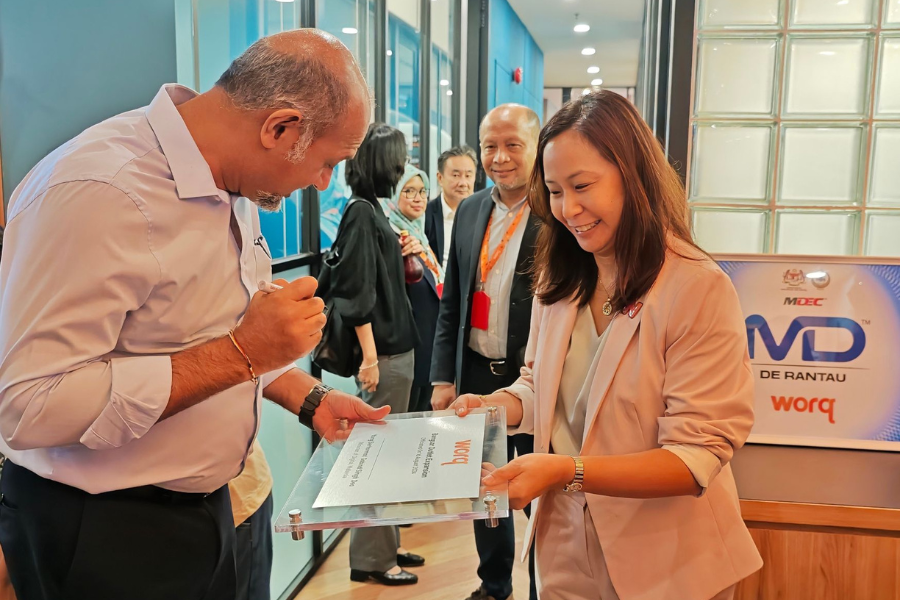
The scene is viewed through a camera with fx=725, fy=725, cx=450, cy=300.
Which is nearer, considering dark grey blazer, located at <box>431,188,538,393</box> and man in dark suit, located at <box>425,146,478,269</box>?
dark grey blazer, located at <box>431,188,538,393</box>

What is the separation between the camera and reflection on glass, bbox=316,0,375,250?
3.44m

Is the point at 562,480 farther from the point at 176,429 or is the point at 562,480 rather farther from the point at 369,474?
the point at 176,429

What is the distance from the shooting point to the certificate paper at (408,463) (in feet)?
3.55

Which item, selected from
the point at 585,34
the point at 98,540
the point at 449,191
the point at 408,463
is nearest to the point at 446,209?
the point at 449,191

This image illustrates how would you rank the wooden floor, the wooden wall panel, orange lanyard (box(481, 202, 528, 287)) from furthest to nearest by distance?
the wooden floor
orange lanyard (box(481, 202, 528, 287))
the wooden wall panel

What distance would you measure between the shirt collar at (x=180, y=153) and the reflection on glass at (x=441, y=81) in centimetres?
500

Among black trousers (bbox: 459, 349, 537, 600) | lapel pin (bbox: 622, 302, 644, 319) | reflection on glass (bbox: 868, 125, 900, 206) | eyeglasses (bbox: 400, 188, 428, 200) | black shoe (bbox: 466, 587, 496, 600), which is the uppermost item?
reflection on glass (bbox: 868, 125, 900, 206)

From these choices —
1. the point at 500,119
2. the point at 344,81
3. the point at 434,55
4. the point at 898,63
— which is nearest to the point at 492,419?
the point at 344,81

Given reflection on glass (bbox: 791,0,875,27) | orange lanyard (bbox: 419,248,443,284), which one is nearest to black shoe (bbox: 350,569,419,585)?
orange lanyard (bbox: 419,248,443,284)

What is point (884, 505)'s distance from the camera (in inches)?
69.1

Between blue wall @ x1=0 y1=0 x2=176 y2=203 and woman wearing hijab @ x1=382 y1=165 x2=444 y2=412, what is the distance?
5.24ft

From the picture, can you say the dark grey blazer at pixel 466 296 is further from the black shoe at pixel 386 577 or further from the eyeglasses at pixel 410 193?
the black shoe at pixel 386 577

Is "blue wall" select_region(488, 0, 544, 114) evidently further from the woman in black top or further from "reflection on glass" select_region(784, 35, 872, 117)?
"reflection on glass" select_region(784, 35, 872, 117)

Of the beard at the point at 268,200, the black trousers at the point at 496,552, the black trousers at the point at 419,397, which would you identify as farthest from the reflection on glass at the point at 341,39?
the beard at the point at 268,200
